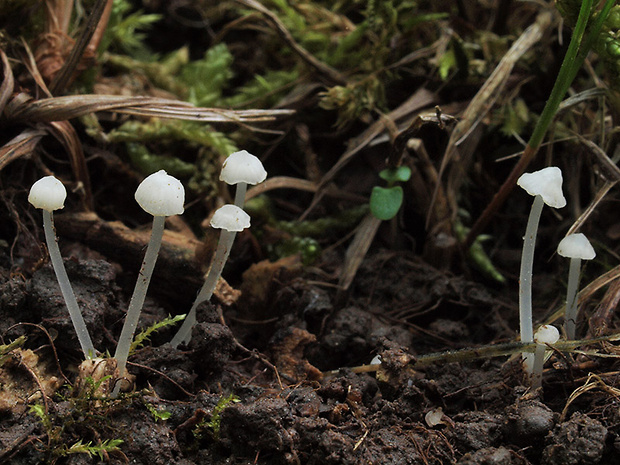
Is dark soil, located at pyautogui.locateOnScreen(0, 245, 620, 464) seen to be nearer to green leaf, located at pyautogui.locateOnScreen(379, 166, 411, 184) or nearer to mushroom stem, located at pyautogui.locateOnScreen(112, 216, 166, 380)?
mushroom stem, located at pyautogui.locateOnScreen(112, 216, 166, 380)

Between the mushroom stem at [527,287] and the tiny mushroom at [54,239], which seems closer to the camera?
the tiny mushroom at [54,239]

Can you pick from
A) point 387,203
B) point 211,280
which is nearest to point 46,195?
point 211,280

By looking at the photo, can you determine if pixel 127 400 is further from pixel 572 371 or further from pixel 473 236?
pixel 473 236

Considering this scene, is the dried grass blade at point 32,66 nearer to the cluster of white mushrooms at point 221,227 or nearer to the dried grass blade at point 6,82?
the dried grass blade at point 6,82

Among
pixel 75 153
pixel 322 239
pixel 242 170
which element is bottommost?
pixel 322 239

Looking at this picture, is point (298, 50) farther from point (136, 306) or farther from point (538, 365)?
point (538, 365)

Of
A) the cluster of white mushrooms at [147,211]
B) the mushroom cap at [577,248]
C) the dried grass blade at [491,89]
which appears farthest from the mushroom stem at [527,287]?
the cluster of white mushrooms at [147,211]

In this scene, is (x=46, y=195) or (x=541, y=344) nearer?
(x=46, y=195)
